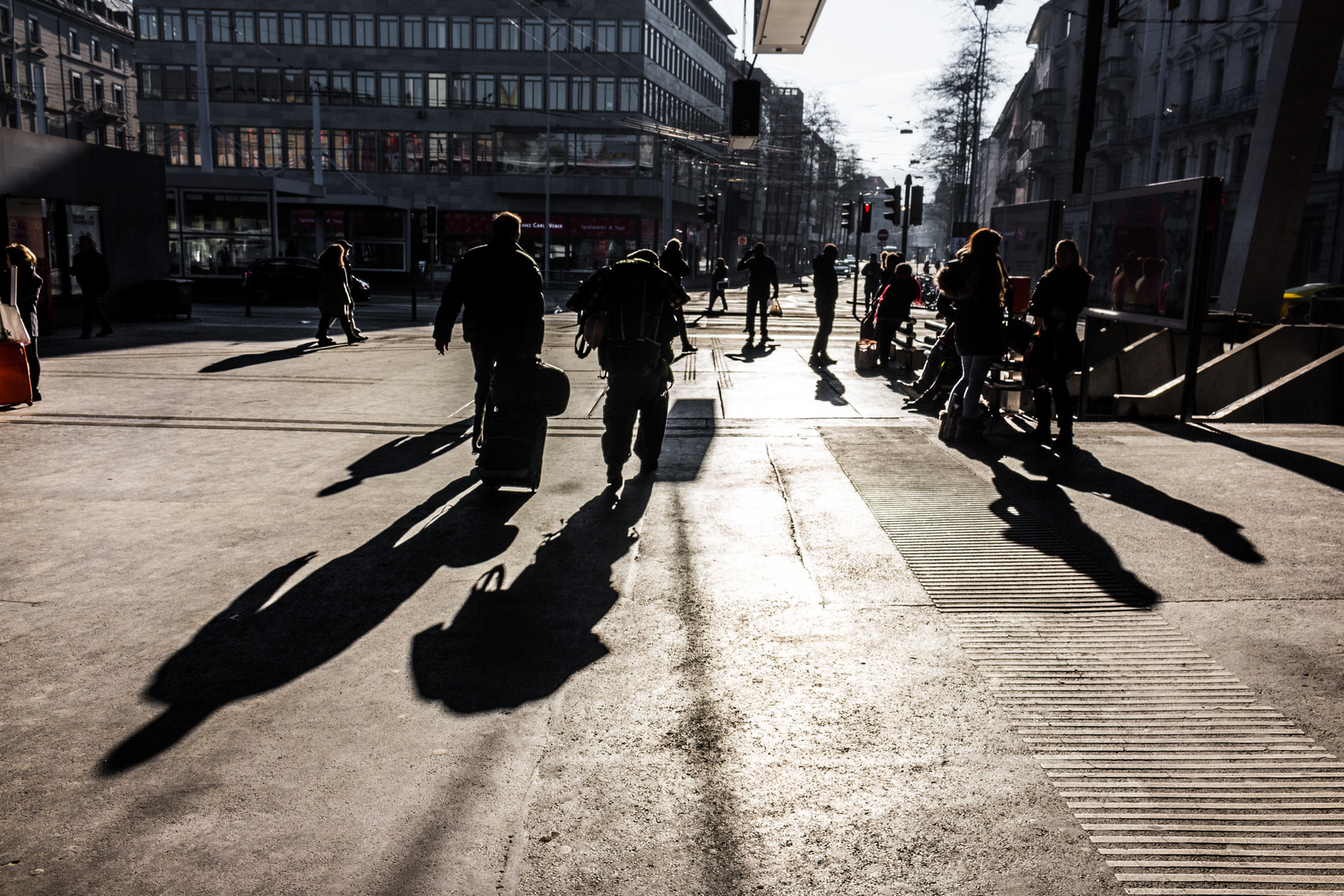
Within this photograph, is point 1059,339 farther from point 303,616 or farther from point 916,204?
point 916,204

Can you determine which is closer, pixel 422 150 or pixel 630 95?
pixel 630 95

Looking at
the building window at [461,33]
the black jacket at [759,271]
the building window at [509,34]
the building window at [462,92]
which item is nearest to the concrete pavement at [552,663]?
the black jacket at [759,271]

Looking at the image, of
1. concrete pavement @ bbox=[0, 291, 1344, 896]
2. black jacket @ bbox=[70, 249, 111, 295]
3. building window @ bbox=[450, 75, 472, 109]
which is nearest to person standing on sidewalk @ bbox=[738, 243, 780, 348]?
concrete pavement @ bbox=[0, 291, 1344, 896]

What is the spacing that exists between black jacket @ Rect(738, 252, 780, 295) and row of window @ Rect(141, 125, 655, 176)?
38971mm

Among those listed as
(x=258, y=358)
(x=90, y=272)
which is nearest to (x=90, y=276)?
(x=90, y=272)

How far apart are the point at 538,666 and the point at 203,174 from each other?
33.1 meters

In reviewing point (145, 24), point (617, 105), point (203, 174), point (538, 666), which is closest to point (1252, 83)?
point (617, 105)

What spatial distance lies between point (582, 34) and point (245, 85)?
18.4 meters

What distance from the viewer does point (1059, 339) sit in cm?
921

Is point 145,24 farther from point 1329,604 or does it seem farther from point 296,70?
point 1329,604

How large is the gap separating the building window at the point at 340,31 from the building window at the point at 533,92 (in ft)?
32.2

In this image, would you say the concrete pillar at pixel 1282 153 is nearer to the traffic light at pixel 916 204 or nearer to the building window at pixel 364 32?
the traffic light at pixel 916 204

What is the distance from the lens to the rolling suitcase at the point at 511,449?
750 centimetres

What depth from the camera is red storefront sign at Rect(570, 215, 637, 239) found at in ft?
186
